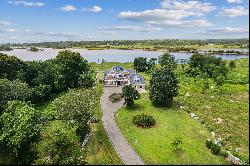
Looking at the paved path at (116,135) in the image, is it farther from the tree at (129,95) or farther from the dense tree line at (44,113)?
the dense tree line at (44,113)

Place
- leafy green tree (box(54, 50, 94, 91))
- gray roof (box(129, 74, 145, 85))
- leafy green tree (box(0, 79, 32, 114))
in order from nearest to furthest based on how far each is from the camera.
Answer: leafy green tree (box(0, 79, 32, 114)) → leafy green tree (box(54, 50, 94, 91)) → gray roof (box(129, 74, 145, 85))

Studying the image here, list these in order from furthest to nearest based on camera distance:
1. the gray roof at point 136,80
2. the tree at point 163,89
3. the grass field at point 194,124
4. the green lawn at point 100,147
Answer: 1. the gray roof at point 136,80
2. the tree at point 163,89
3. the grass field at point 194,124
4. the green lawn at point 100,147

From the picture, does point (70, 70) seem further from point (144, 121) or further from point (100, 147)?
point (100, 147)

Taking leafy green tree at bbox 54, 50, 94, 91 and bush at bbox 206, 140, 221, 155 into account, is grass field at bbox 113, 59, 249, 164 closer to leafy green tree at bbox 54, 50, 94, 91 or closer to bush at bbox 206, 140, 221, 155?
bush at bbox 206, 140, 221, 155

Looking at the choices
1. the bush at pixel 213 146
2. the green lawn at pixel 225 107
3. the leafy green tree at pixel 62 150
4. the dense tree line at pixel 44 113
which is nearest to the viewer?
the leafy green tree at pixel 62 150

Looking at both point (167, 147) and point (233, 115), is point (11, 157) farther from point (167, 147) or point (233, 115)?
point (233, 115)

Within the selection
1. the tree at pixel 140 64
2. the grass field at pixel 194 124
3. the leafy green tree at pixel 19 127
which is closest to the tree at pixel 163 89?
the grass field at pixel 194 124

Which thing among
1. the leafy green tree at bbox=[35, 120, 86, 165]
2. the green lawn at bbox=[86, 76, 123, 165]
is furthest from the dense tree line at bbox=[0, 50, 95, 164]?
the green lawn at bbox=[86, 76, 123, 165]
